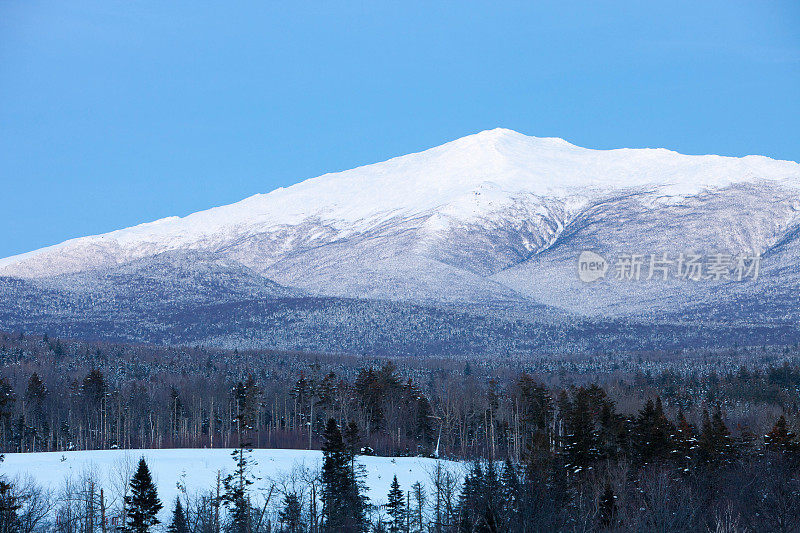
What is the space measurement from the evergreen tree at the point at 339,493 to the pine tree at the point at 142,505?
9208 mm

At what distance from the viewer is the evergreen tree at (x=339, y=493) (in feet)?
176

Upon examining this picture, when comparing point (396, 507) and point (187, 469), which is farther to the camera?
point (187, 469)

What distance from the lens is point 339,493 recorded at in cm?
5797

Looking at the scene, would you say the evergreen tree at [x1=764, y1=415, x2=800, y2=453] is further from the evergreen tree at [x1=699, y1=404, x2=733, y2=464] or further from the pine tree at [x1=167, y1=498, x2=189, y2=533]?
the pine tree at [x1=167, y1=498, x2=189, y2=533]

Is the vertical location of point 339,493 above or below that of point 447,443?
below

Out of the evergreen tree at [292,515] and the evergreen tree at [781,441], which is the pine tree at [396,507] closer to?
the evergreen tree at [292,515]

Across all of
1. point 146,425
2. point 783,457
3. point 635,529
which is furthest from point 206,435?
point 635,529

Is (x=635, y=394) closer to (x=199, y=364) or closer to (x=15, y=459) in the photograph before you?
(x=15, y=459)

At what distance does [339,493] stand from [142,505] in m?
12.1

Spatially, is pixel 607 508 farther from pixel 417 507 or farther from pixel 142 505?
pixel 142 505

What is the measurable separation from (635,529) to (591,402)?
162 feet

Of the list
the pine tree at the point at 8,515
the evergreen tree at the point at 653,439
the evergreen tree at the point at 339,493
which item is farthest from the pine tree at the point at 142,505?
the evergreen tree at the point at 653,439

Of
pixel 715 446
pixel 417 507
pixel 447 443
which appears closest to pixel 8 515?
pixel 417 507

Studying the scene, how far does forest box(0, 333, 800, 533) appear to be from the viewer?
49.2 m
